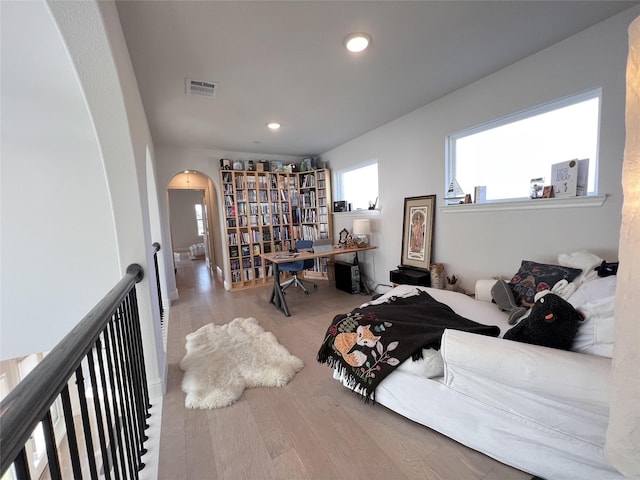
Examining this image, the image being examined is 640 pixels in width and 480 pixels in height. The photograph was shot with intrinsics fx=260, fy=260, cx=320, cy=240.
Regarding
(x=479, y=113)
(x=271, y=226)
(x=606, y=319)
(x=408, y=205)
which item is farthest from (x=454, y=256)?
(x=271, y=226)

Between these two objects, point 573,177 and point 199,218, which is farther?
point 199,218

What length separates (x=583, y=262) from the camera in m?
1.96

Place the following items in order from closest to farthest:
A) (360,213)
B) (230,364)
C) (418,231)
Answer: (230,364) → (418,231) → (360,213)

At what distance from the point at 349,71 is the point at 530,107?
65.8 inches

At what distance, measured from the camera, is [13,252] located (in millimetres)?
2672

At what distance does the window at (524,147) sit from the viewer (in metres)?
2.13

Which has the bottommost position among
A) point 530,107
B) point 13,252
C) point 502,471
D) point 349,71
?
point 502,471

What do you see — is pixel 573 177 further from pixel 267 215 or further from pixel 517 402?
pixel 267 215

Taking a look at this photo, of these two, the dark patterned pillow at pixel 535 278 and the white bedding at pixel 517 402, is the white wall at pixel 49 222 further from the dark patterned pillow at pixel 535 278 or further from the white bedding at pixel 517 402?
the dark patterned pillow at pixel 535 278

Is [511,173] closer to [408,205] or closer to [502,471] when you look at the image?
[408,205]

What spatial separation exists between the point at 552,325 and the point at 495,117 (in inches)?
86.0

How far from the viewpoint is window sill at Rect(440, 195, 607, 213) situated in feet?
6.70

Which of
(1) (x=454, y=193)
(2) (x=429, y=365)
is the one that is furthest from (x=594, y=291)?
(1) (x=454, y=193)

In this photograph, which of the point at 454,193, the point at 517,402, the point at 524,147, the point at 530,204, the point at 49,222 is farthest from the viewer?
the point at 454,193
